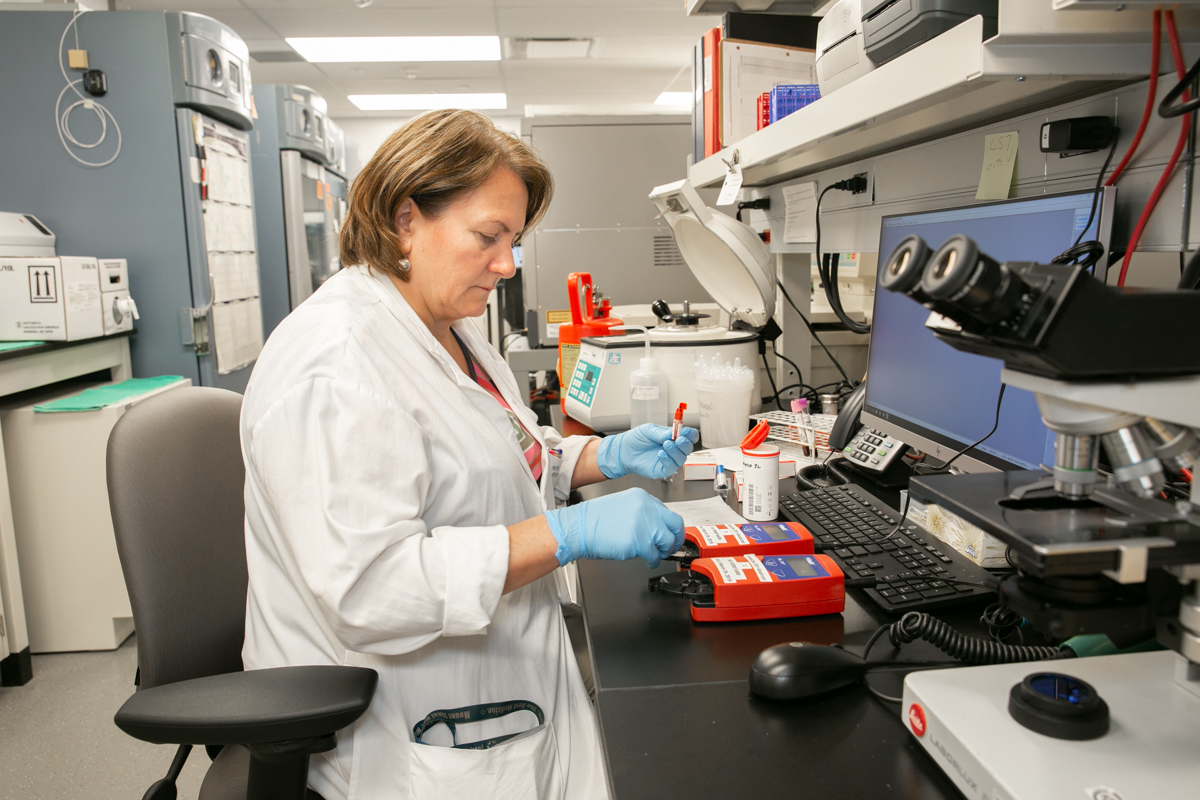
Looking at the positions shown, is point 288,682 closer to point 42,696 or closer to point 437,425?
point 437,425

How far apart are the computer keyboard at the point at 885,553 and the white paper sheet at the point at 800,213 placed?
0.87 m

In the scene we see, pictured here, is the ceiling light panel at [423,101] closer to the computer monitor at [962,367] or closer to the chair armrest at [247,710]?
the computer monitor at [962,367]

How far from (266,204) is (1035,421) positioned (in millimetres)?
4437

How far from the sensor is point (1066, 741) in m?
0.53

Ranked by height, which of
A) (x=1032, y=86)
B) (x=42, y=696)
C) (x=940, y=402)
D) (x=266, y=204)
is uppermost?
(x=266, y=204)

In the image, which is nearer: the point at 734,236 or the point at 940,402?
the point at 940,402

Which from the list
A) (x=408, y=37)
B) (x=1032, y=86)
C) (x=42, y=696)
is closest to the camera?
(x=1032, y=86)

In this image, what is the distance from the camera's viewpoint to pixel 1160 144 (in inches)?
33.5

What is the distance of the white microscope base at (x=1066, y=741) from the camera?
49 cm

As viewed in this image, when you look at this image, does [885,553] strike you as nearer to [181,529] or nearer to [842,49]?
[842,49]

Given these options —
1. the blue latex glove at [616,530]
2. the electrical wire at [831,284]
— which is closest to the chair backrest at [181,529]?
the blue latex glove at [616,530]

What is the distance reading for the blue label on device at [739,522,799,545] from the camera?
970 mm

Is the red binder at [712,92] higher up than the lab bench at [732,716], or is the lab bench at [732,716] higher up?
the red binder at [712,92]

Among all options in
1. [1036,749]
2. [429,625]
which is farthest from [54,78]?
[1036,749]
